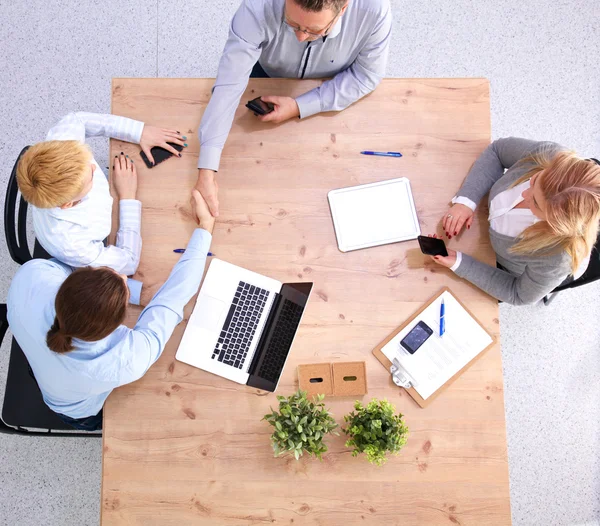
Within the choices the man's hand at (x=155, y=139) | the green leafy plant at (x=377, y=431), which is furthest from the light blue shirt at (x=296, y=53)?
the green leafy plant at (x=377, y=431)

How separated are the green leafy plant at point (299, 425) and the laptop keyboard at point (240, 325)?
0.20 m

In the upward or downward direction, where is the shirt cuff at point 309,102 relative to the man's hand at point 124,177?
upward

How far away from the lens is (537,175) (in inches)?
52.8

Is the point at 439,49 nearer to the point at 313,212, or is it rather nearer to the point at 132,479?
the point at 313,212

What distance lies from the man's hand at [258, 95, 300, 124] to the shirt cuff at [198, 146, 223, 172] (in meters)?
0.19

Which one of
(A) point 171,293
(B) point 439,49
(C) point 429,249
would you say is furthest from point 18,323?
(B) point 439,49

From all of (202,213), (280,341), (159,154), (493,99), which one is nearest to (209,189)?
(202,213)

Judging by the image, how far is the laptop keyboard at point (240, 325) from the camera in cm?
141

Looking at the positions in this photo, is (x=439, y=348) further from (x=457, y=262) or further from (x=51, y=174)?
(x=51, y=174)

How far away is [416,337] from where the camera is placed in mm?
1434

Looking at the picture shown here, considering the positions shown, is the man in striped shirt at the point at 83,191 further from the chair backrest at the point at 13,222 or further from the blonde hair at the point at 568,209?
the blonde hair at the point at 568,209

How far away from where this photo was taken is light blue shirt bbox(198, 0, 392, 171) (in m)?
1.42

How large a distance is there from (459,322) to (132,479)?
3.39 feet

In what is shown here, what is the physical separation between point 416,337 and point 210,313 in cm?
61
